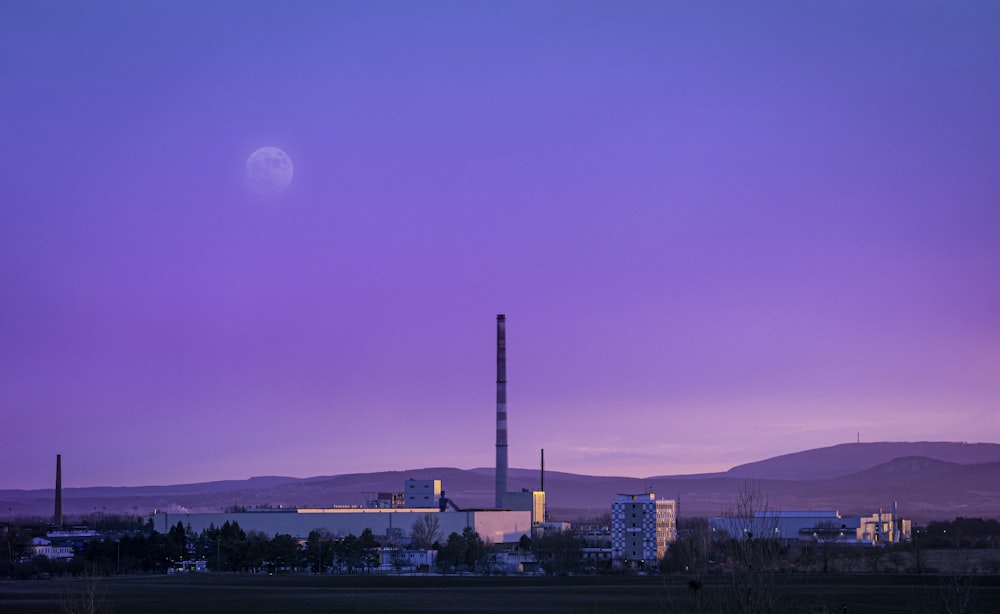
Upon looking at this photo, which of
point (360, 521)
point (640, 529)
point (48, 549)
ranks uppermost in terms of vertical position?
point (360, 521)

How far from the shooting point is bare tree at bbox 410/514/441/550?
148875 mm

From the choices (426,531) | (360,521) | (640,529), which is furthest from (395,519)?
(640,529)

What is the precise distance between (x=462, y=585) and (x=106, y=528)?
122 meters

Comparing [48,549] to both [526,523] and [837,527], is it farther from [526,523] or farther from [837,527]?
[837,527]

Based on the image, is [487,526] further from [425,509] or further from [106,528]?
[106,528]

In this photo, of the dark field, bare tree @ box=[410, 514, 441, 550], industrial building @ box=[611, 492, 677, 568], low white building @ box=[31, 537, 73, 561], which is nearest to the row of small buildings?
industrial building @ box=[611, 492, 677, 568]

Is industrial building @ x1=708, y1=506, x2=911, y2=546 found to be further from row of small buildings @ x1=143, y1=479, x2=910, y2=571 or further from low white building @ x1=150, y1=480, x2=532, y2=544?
low white building @ x1=150, y1=480, x2=532, y2=544

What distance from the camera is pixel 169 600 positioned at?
71062 millimetres

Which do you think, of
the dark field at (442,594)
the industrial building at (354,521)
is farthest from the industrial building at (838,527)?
the dark field at (442,594)

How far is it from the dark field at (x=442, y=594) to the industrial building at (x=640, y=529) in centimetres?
3436

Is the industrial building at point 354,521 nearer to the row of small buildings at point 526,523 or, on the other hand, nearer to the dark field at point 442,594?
the row of small buildings at point 526,523

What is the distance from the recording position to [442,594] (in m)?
78.1

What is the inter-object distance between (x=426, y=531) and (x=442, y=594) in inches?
2960

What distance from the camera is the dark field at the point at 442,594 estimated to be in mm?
61938
